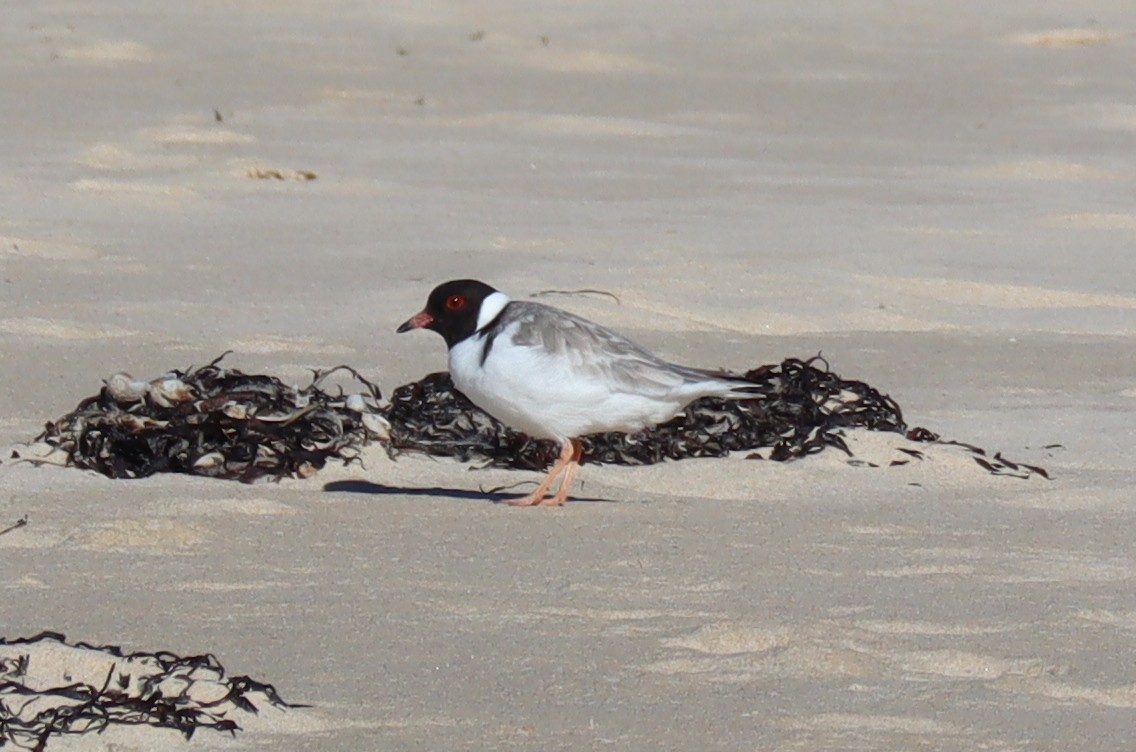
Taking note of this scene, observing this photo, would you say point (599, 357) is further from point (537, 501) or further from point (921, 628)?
point (921, 628)

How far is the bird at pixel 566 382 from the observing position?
511 cm

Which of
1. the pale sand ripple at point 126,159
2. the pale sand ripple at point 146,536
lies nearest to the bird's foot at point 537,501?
the pale sand ripple at point 146,536

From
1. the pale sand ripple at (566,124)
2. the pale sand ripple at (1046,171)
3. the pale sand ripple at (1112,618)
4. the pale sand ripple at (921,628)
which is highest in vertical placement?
the pale sand ripple at (566,124)

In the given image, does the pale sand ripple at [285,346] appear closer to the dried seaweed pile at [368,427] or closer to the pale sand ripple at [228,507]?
the dried seaweed pile at [368,427]

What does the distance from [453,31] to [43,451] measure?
12.2m

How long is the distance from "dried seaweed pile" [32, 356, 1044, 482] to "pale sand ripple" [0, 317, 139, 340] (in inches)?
48.9

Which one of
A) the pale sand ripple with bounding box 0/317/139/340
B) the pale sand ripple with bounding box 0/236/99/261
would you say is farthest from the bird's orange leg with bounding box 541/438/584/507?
the pale sand ripple with bounding box 0/236/99/261

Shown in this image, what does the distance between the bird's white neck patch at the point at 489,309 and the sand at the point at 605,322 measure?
1.51 ft

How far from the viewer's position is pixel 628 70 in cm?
1575

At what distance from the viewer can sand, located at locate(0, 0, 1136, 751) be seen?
3625 mm

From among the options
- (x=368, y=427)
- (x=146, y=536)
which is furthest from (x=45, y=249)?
(x=146, y=536)

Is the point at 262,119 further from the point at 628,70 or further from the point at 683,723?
the point at 683,723

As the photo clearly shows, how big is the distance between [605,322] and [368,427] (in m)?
2.15

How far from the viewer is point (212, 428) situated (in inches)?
212
